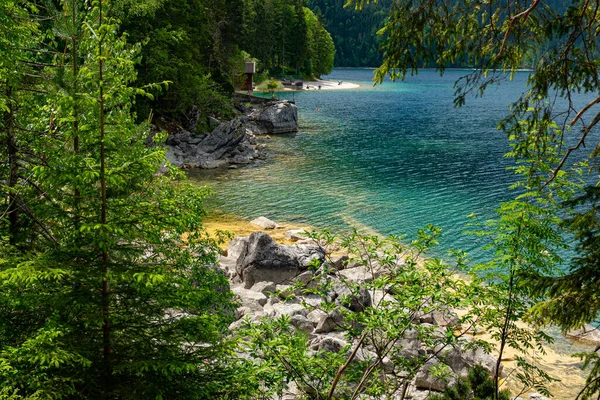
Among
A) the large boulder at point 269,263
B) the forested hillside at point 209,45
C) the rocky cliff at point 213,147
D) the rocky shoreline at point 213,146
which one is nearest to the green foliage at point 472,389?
the forested hillside at point 209,45

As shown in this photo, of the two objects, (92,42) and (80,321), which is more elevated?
(92,42)

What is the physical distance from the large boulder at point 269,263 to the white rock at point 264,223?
6.41 meters

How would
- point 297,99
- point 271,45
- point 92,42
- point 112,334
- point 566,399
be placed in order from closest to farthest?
1. point 92,42
2. point 112,334
3. point 566,399
4. point 297,99
5. point 271,45

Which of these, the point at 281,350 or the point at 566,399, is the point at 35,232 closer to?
the point at 281,350

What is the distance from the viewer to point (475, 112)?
7312 centimetres

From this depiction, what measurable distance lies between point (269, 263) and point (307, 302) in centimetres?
296

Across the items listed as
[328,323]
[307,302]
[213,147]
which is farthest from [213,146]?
[328,323]

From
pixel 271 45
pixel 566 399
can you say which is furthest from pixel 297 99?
pixel 566 399

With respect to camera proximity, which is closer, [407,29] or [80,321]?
[80,321]

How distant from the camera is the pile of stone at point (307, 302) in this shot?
11.6 m

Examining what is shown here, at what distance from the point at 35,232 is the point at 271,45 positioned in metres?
103

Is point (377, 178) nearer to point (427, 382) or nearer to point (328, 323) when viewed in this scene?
point (328, 323)

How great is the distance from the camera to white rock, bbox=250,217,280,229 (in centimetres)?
2459

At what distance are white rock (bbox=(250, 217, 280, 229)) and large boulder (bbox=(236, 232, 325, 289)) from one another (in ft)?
21.0
